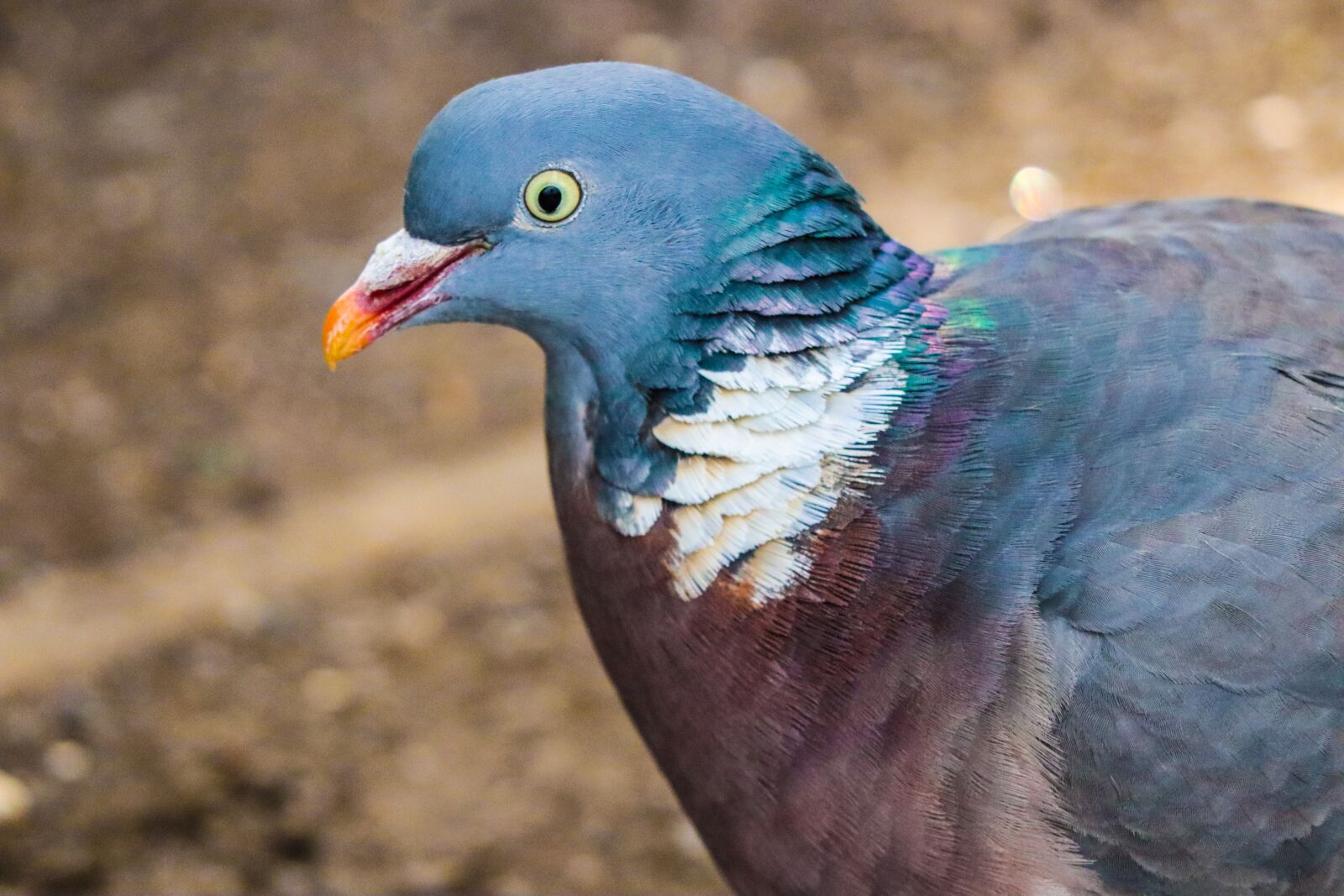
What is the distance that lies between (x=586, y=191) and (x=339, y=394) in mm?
3474

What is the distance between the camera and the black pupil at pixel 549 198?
2.07 m

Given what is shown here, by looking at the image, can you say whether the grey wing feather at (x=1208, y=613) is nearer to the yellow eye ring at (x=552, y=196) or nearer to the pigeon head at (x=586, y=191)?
the pigeon head at (x=586, y=191)

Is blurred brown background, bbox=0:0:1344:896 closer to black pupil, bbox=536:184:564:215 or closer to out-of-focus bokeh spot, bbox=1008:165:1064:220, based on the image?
out-of-focus bokeh spot, bbox=1008:165:1064:220

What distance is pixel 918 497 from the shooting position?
6.79 ft

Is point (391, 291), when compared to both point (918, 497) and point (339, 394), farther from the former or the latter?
point (339, 394)

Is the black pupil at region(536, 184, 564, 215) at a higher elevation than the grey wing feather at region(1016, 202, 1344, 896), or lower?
higher

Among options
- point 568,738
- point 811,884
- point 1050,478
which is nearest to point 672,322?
point 1050,478

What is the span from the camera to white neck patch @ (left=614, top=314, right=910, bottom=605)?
2092mm

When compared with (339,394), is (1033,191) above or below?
above

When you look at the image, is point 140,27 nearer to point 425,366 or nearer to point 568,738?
point 425,366

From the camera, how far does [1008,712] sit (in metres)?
2.01

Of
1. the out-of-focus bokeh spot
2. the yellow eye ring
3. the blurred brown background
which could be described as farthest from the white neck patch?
the out-of-focus bokeh spot

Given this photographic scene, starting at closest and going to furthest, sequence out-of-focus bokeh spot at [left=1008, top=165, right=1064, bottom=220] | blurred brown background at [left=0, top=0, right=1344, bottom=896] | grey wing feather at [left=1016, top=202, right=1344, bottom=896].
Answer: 1. grey wing feather at [left=1016, top=202, right=1344, bottom=896]
2. blurred brown background at [left=0, top=0, right=1344, bottom=896]
3. out-of-focus bokeh spot at [left=1008, top=165, right=1064, bottom=220]

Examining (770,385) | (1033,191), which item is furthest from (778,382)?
(1033,191)
